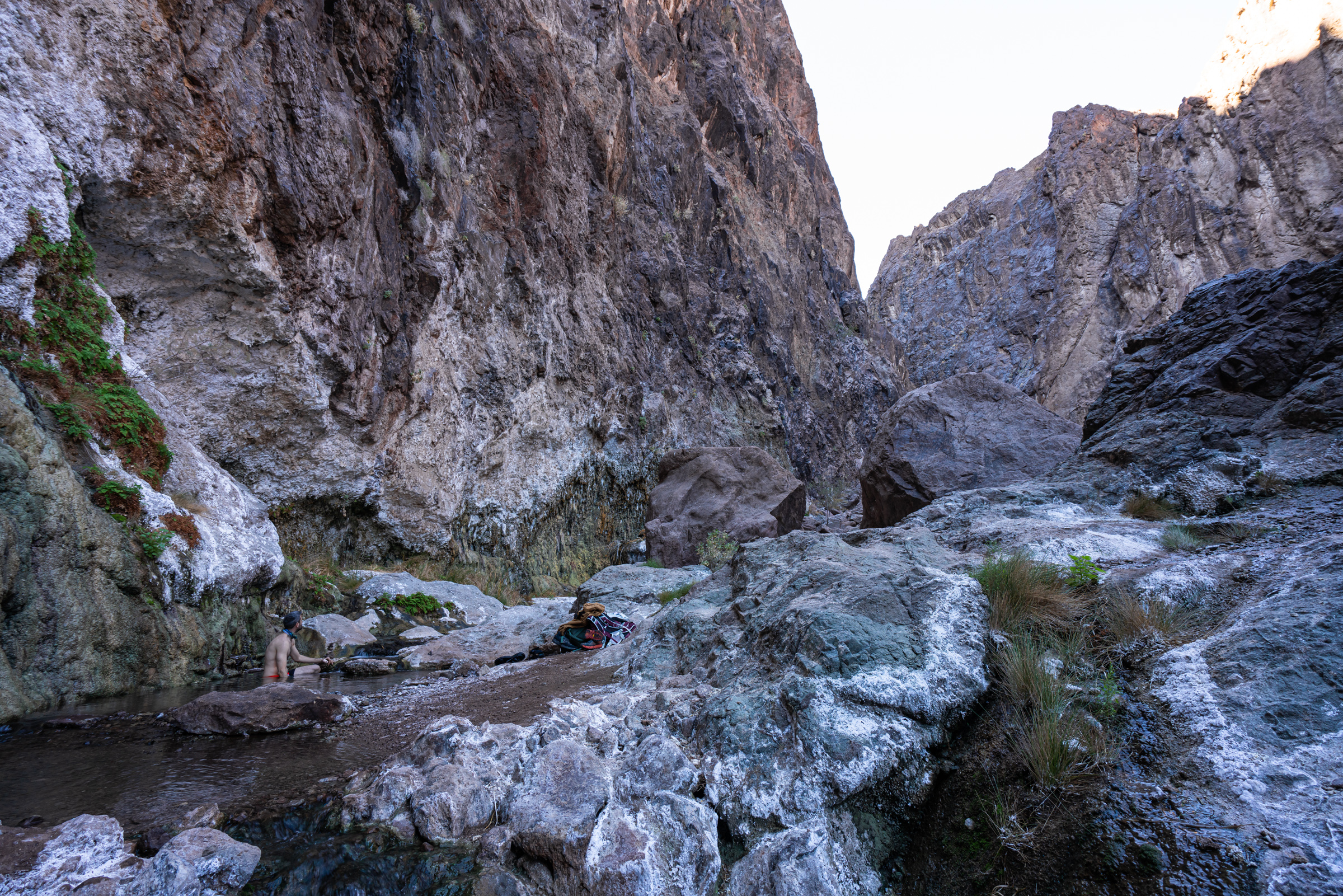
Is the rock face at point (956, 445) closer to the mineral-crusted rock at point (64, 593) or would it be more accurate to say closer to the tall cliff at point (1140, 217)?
the mineral-crusted rock at point (64, 593)

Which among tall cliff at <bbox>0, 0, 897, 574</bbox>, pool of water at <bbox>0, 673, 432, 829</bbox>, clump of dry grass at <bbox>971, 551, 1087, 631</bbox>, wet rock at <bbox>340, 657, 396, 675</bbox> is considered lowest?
wet rock at <bbox>340, 657, 396, 675</bbox>

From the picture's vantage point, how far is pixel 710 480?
1456cm

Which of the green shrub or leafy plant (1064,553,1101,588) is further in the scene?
the green shrub

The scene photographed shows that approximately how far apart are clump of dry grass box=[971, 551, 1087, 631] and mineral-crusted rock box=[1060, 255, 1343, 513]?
2.57 meters

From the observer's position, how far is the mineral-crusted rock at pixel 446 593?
405 inches

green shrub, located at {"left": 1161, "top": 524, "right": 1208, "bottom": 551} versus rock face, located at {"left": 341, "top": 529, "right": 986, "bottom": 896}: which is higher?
green shrub, located at {"left": 1161, "top": 524, "right": 1208, "bottom": 551}

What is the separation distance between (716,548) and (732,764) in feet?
31.1

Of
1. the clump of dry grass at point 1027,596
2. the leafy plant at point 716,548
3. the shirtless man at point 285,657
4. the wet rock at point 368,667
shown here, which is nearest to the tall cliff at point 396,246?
the shirtless man at point 285,657

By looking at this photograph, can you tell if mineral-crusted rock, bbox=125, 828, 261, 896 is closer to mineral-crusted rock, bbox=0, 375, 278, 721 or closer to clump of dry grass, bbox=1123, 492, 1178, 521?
mineral-crusted rock, bbox=0, 375, 278, 721

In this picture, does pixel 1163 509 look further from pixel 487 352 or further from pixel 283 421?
pixel 487 352

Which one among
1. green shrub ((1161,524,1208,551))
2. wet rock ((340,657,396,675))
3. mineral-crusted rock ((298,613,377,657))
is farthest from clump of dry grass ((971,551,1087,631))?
mineral-crusted rock ((298,613,377,657))

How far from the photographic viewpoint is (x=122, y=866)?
2.38 m

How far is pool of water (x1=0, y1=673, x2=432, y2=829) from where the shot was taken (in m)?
2.96

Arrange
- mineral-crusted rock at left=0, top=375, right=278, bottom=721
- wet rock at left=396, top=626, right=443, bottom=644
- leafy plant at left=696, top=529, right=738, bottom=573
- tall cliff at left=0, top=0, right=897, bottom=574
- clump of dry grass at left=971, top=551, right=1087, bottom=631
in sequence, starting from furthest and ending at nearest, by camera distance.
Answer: leafy plant at left=696, top=529, right=738, bottom=573
wet rock at left=396, top=626, right=443, bottom=644
tall cliff at left=0, top=0, right=897, bottom=574
mineral-crusted rock at left=0, top=375, right=278, bottom=721
clump of dry grass at left=971, top=551, right=1087, bottom=631
